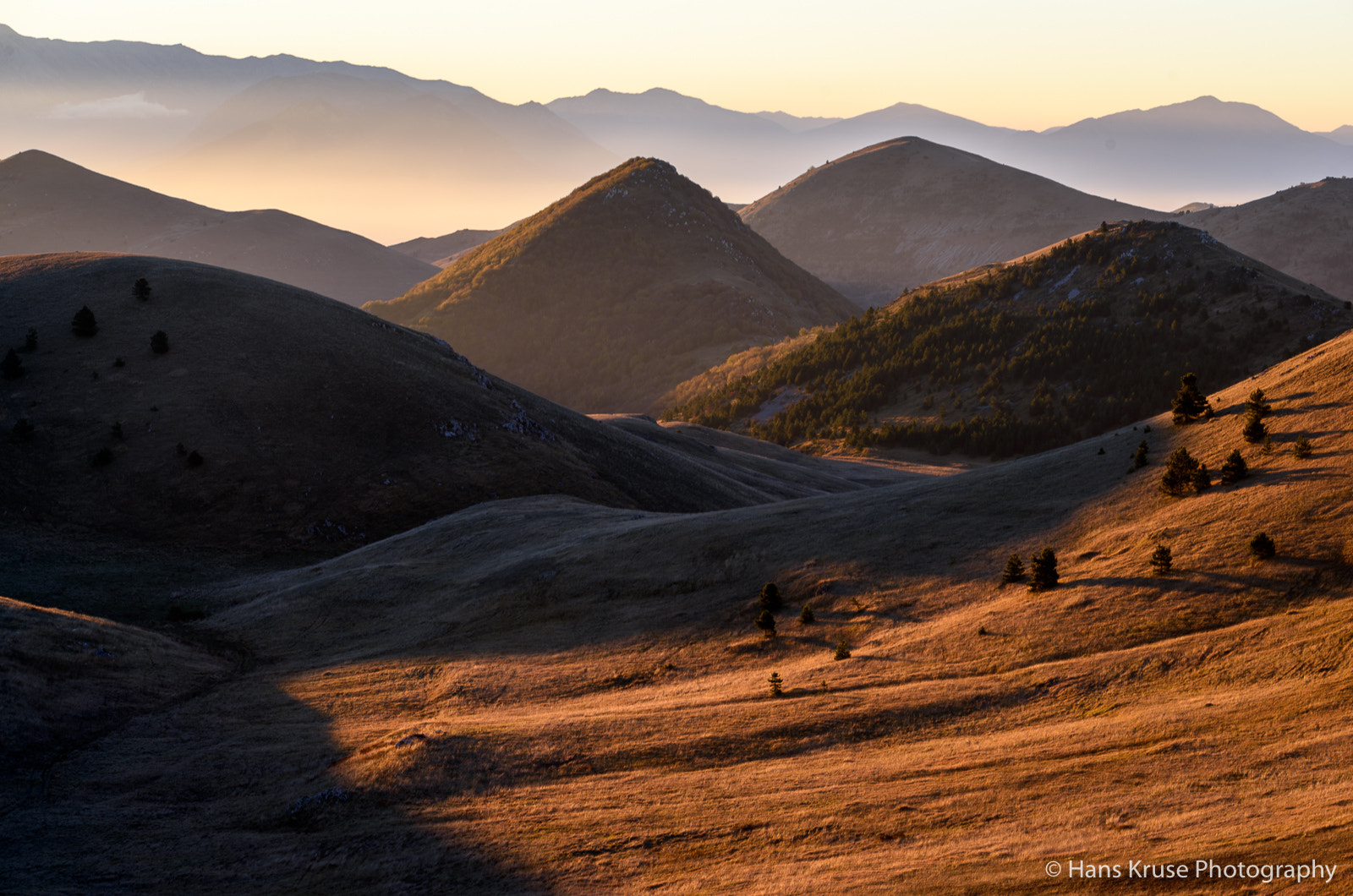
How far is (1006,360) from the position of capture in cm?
11331

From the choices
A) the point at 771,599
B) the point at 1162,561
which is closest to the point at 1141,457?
the point at 1162,561

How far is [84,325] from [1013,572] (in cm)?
6389

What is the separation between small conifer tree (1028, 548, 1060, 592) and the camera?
23.4 m

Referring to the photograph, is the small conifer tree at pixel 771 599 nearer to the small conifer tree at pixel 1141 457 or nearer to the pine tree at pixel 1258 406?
the small conifer tree at pixel 1141 457

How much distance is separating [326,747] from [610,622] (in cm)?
1004

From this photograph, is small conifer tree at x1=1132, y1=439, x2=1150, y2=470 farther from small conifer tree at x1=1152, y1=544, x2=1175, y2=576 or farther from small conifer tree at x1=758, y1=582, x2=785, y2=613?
small conifer tree at x1=758, y1=582, x2=785, y2=613

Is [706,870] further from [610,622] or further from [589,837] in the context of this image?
[610,622]

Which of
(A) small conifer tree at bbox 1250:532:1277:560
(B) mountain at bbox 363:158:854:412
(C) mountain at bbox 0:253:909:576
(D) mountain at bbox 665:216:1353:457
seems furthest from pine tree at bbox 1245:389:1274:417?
(B) mountain at bbox 363:158:854:412

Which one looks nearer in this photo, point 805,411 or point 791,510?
point 791,510

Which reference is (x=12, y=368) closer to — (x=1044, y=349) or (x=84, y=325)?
(x=84, y=325)

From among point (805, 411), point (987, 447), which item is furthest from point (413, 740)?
point (805, 411)

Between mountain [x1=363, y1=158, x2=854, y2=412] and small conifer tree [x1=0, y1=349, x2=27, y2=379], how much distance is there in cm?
10598

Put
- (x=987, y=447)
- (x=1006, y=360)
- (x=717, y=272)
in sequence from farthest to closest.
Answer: (x=717, y=272) → (x=1006, y=360) → (x=987, y=447)

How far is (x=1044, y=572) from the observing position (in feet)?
76.7
